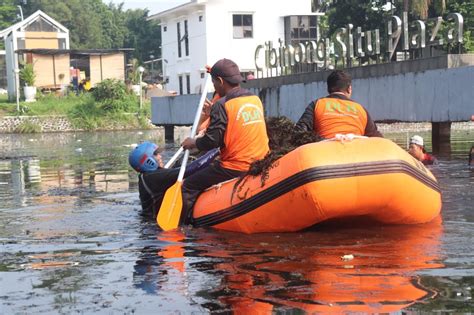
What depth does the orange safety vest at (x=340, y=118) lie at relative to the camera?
28.2 feet

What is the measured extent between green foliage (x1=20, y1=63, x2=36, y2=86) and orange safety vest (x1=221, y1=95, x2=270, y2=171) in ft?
154

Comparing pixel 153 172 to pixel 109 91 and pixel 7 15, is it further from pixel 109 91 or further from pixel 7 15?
pixel 7 15

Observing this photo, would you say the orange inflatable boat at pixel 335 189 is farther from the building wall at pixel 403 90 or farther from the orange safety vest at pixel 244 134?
the building wall at pixel 403 90

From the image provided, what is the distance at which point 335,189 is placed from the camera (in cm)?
727

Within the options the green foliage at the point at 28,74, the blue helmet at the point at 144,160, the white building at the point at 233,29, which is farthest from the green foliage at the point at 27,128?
the blue helmet at the point at 144,160

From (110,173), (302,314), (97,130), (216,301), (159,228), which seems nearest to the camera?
(302,314)

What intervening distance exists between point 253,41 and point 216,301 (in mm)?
48005

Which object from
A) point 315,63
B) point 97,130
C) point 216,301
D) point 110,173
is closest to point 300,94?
point 315,63

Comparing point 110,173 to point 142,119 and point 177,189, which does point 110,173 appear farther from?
point 142,119

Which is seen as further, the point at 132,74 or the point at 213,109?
the point at 132,74

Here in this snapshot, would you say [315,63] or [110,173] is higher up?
[315,63]

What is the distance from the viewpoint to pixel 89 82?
5838 cm

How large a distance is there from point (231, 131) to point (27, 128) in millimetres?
40869

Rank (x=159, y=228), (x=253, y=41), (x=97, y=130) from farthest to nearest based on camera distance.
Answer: (x=253, y=41), (x=97, y=130), (x=159, y=228)
